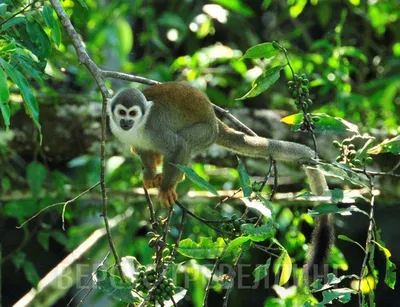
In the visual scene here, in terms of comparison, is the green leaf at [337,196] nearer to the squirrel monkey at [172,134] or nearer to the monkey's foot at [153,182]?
the squirrel monkey at [172,134]

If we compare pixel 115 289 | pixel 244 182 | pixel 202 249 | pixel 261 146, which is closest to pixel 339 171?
pixel 244 182

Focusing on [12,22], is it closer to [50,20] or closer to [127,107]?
[50,20]

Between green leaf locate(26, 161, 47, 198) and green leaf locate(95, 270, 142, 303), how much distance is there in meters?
2.26

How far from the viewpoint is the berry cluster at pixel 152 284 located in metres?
2.95

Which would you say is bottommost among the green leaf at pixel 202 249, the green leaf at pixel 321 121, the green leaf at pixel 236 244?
the green leaf at pixel 202 249

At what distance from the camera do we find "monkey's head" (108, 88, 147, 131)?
4160mm

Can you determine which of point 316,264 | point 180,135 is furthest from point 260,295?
point 316,264

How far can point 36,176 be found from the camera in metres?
5.28

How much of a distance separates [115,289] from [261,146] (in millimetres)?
1533

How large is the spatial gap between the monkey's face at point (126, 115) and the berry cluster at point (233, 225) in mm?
1226

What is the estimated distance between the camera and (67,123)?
5.66m

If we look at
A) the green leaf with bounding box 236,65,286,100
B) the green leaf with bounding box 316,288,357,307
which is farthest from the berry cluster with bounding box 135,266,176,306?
the green leaf with bounding box 236,65,286,100

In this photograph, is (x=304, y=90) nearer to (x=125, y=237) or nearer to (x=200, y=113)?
(x=200, y=113)

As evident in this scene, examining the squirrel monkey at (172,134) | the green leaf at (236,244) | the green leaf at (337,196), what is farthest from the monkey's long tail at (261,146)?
the green leaf at (236,244)
